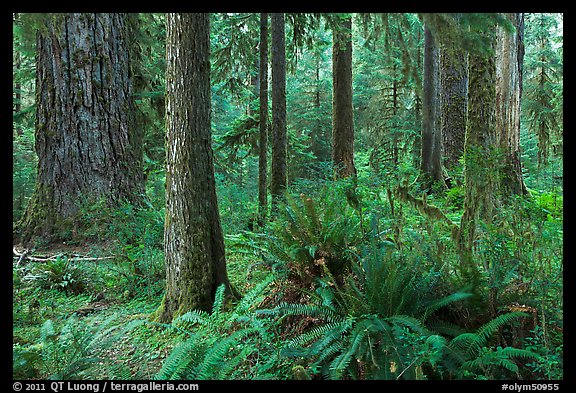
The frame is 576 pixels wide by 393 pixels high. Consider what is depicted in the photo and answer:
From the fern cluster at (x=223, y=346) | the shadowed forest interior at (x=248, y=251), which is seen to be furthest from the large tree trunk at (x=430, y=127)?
the fern cluster at (x=223, y=346)

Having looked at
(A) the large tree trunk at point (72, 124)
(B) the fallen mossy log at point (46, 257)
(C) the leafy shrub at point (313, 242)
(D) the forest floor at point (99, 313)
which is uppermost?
(A) the large tree trunk at point (72, 124)

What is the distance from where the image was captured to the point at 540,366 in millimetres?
2768

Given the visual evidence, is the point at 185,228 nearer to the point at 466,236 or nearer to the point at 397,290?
the point at 397,290

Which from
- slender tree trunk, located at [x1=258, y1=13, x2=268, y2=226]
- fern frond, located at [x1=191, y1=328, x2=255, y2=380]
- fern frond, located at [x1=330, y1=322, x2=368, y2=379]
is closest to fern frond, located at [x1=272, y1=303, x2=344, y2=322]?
fern frond, located at [x1=330, y1=322, x2=368, y2=379]

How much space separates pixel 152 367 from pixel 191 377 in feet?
2.97

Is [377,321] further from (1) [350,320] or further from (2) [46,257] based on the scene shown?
(2) [46,257]

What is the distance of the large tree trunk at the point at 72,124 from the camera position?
24.0 ft

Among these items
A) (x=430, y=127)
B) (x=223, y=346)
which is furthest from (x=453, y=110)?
(x=223, y=346)

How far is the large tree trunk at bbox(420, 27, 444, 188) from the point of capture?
10569 mm

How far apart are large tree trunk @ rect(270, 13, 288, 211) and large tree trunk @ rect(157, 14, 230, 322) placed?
510 centimetres

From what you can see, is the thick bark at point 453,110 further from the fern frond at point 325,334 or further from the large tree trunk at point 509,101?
the fern frond at point 325,334

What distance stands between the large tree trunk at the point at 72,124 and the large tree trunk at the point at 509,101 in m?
6.89

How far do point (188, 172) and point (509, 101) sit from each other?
A: 5.39 m

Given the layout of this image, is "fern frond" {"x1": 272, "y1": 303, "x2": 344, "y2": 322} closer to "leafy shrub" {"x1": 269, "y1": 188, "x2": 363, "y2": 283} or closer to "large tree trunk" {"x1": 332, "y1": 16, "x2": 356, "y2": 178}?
"leafy shrub" {"x1": 269, "y1": 188, "x2": 363, "y2": 283}
